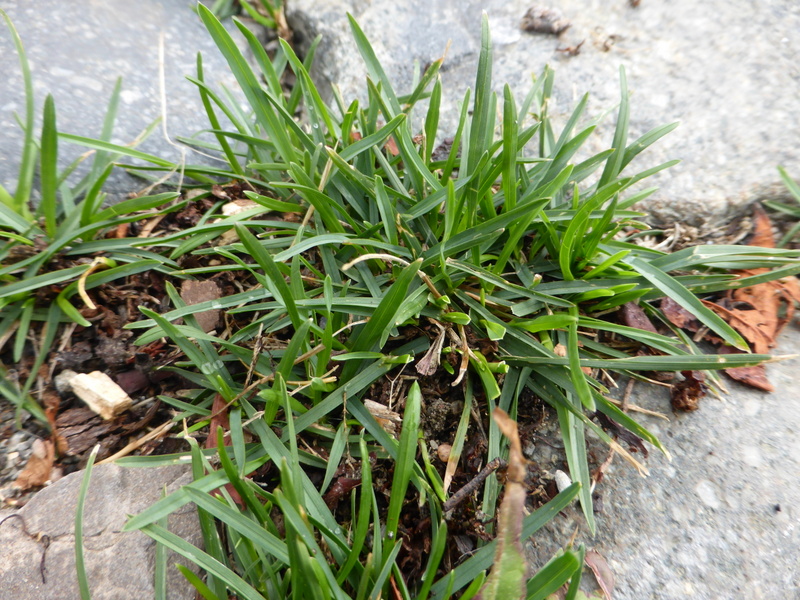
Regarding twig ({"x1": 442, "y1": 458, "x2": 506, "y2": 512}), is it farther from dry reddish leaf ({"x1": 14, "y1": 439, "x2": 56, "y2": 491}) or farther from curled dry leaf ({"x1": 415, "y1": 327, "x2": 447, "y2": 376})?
dry reddish leaf ({"x1": 14, "y1": 439, "x2": 56, "y2": 491})

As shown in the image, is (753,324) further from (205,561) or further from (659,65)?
(205,561)

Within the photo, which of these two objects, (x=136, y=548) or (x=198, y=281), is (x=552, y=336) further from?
(x=136, y=548)

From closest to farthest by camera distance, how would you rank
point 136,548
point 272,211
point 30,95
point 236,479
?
1. point 236,479
2. point 136,548
3. point 30,95
4. point 272,211

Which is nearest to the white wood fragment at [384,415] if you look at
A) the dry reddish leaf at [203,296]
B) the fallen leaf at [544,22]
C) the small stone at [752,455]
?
the dry reddish leaf at [203,296]

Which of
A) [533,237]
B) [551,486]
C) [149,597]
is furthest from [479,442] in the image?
[149,597]

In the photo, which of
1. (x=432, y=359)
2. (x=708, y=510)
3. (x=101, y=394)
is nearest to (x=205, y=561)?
(x=101, y=394)

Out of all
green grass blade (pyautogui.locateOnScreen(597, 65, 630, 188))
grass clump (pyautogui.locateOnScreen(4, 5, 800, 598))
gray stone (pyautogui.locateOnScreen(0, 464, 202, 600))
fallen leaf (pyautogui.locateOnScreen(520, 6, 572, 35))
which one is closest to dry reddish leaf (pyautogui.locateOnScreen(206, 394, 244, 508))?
grass clump (pyautogui.locateOnScreen(4, 5, 800, 598))
